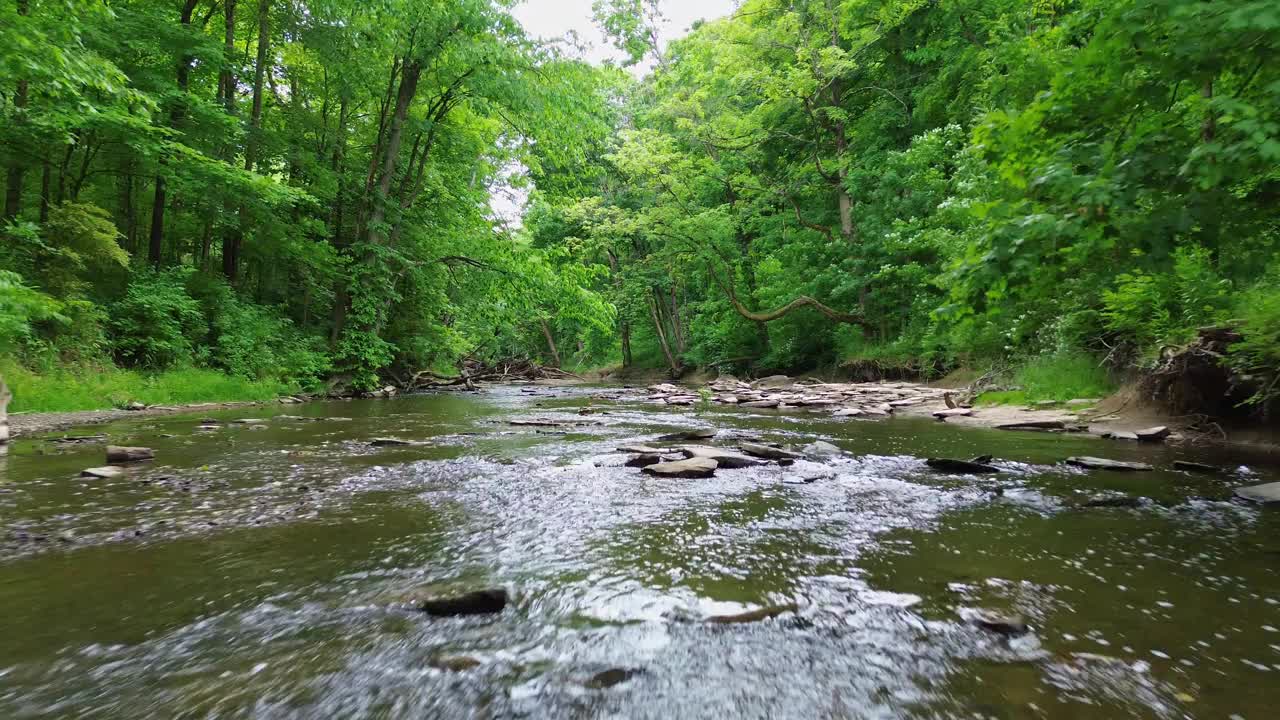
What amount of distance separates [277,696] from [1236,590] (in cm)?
295

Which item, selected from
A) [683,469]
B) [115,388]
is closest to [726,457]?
[683,469]

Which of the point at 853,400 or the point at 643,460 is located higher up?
the point at 853,400

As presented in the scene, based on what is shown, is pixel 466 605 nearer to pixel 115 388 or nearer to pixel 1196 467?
pixel 1196 467

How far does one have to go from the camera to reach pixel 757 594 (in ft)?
6.48

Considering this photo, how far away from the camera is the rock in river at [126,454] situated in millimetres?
4230

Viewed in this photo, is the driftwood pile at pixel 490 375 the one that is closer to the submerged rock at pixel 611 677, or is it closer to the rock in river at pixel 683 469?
the rock in river at pixel 683 469

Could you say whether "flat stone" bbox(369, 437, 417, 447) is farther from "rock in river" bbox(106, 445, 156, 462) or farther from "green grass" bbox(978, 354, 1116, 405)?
"green grass" bbox(978, 354, 1116, 405)

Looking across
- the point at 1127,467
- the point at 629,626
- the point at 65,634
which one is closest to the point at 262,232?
the point at 65,634

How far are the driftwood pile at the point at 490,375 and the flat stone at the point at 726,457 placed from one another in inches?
622

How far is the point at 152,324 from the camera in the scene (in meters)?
10.2

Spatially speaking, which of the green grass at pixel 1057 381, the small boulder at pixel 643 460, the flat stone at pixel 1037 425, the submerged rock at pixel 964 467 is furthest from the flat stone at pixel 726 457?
the green grass at pixel 1057 381

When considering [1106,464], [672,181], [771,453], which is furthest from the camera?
[672,181]

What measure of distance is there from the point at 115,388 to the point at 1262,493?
12808mm

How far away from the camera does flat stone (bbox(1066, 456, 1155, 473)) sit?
13.2 feet
